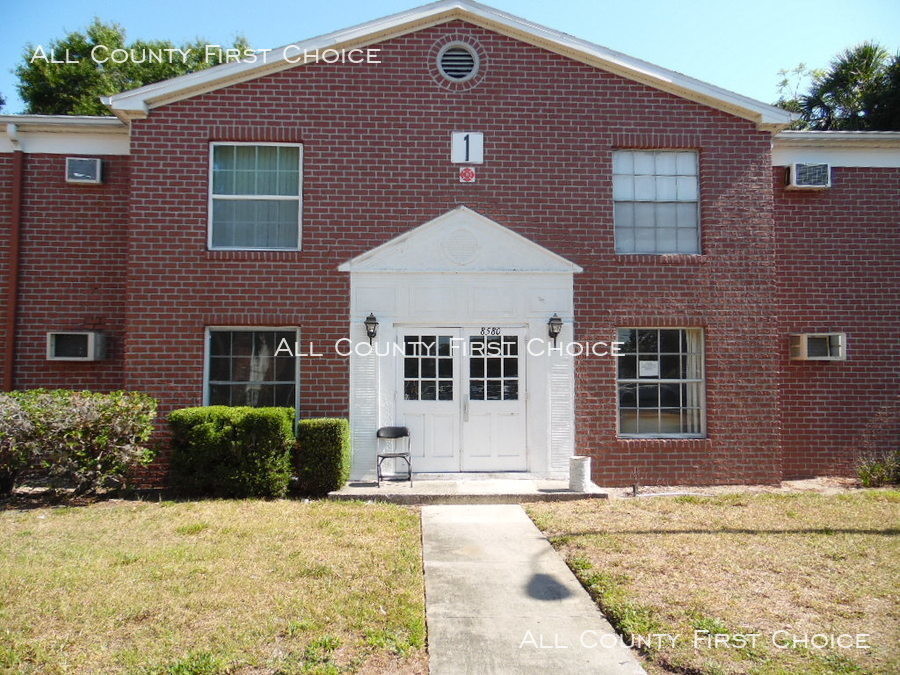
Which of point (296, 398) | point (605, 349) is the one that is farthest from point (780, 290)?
point (296, 398)

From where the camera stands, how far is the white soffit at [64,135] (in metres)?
9.55

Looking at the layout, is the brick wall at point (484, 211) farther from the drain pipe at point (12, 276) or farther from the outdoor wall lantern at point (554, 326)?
the drain pipe at point (12, 276)

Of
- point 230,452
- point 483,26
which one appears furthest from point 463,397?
point 483,26

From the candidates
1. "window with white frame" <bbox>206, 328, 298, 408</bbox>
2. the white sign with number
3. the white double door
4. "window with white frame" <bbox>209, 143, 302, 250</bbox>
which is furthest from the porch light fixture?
the white sign with number

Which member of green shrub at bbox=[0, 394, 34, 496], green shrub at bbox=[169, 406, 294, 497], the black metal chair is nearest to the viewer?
green shrub at bbox=[0, 394, 34, 496]

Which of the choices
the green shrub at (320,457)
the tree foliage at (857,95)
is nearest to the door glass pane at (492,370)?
the green shrub at (320,457)

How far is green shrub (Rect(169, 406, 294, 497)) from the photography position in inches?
315

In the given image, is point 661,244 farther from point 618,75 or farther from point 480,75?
point 480,75

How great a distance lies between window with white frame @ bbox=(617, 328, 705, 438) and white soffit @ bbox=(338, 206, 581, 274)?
157cm

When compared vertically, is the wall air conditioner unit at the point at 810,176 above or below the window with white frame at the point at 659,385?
above

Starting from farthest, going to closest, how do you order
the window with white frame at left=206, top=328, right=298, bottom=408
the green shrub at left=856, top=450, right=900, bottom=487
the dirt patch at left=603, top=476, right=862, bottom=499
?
the green shrub at left=856, top=450, right=900, bottom=487, the window with white frame at left=206, top=328, right=298, bottom=408, the dirt patch at left=603, top=476, right=862, bottom=499

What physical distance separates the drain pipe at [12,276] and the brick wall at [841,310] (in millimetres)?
11438

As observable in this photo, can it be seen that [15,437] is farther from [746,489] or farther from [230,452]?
[746,489]

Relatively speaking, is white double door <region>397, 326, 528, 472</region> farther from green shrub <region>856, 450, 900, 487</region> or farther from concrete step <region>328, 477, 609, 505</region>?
green shrub <region>856, 450, 900, 487</region>
